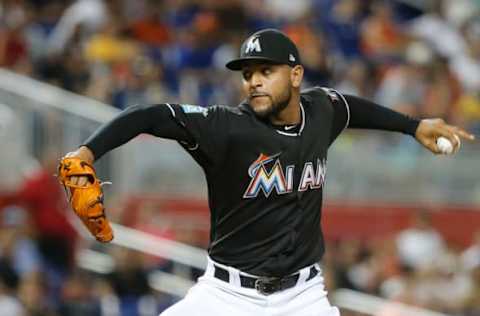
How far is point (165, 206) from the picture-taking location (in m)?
12.2

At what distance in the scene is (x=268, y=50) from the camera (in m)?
6.15

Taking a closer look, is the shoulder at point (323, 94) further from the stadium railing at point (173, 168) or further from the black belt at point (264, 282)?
the stadium railing at point (173, 168)

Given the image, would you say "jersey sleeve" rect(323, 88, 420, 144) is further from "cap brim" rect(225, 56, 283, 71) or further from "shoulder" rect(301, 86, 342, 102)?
"cap brim" rect(225, 56, 283, 71)

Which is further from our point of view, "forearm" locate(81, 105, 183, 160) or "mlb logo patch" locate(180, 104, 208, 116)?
"mlb logo patch" locate(180, 104, 208, 116)

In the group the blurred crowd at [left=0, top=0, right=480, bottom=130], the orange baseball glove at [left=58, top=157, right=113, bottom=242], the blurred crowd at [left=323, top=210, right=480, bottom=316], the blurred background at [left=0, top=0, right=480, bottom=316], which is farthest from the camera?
the blurred crowd at [left=0, top=0, right=480, bottom=130]

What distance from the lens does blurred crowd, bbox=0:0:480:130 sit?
12.9 metres

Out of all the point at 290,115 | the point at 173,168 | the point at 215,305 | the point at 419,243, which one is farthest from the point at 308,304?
the point at 173,168

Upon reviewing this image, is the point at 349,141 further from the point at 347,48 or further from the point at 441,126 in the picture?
the point at 441,126

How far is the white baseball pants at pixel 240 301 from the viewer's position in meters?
6.22

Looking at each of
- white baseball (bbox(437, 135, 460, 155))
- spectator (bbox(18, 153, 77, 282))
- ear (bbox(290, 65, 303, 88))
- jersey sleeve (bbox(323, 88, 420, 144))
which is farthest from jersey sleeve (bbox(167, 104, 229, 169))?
spectator (bbox(18, 153, 77, 282))

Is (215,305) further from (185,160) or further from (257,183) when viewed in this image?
(185,160)

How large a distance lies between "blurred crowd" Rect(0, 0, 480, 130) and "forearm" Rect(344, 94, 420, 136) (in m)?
5.54

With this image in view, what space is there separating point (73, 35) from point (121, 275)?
376 centimetres

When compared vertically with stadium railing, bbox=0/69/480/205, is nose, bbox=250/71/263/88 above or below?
above
